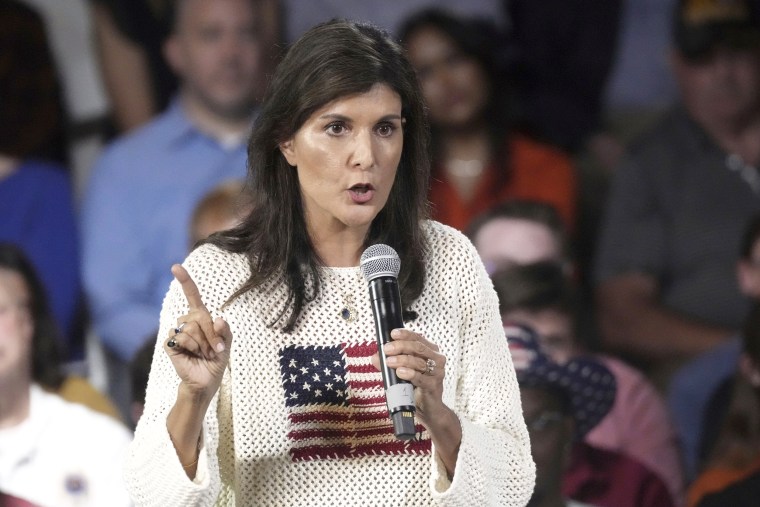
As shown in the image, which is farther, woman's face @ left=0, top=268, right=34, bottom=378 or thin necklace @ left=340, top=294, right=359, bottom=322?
woman's face @ left=0, top=268, right=34, bottom=378

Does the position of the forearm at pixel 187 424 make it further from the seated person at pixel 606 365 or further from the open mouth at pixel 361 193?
the seated person at pixel 606 365

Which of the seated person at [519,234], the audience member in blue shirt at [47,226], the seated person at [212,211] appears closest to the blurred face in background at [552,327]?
the seated person at [519,234]

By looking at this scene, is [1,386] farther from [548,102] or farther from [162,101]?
[548,102]

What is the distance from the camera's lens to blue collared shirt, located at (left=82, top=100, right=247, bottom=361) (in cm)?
480

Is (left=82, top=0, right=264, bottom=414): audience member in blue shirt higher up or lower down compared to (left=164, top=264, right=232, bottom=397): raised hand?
lower down

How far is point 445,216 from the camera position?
496 cm

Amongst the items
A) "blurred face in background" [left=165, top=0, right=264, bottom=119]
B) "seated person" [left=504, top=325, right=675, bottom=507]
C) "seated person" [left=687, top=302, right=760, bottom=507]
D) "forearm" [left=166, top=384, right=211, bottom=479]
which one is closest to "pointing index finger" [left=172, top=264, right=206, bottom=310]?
"forearm" [left=166, top=384, right=211, bottom=479]

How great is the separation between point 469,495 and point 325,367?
316mm

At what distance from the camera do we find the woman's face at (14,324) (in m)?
4.52

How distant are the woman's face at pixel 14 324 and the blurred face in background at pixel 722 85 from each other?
259 cm

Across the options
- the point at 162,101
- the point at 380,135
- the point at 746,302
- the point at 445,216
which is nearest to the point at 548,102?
the point at 445,216

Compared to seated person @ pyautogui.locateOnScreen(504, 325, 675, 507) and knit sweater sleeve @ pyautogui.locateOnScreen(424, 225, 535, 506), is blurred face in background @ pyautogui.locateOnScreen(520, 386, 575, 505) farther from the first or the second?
Answer: knit sweater sleeve @ pyautogui.locateOnScreen(424, 225, 535, 506)

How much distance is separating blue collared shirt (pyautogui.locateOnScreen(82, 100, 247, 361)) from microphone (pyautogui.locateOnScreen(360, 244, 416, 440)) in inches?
109

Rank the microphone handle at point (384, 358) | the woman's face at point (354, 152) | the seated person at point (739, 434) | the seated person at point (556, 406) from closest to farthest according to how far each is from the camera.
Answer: the microphone handle at point (384, 358) → the woman's face at point (354, 152) → the seated person at point (556, 406) → the seated person at point (739, 434)
